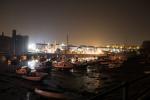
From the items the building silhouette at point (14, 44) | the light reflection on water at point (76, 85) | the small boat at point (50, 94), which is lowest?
the light reflection on water at point (76, 85)

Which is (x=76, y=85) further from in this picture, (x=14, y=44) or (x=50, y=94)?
(x=14, y=44)

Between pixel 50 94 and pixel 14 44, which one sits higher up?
pixel 14 44

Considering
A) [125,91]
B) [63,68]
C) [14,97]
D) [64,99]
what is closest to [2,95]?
[14,97]

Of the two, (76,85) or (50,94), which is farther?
(76,85)

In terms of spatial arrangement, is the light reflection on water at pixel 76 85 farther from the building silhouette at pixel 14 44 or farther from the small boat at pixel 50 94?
the building silhouette at pixel 14 44

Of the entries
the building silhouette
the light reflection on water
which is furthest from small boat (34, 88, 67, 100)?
the building silhouette

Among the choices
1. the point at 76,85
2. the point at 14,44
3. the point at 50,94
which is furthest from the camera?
the point at 14,44

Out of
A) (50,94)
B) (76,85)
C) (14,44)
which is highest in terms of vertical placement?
(14,44)

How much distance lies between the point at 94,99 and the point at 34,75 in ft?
151

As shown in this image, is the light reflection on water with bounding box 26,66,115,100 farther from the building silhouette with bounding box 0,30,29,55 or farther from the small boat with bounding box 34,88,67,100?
the building silhouette with bounding box 0,30,29,55

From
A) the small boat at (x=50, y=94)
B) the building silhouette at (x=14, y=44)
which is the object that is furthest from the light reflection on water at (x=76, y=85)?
the building silhouette at (x=14, y=44)

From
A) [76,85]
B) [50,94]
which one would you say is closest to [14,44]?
[76,85]

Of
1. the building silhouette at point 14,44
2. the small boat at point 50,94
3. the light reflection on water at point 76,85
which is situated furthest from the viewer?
the building silhouette at point 14,44

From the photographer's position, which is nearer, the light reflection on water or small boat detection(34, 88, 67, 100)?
small boat detection(34, 88, 67, 100)
